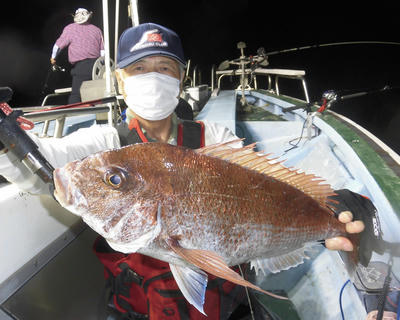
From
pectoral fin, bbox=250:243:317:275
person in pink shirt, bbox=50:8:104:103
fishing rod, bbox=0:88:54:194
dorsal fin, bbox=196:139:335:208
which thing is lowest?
pectoral fin, bbox=250:243:317:275

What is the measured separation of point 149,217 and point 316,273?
1.87 metres

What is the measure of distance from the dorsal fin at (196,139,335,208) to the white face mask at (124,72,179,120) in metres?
0.77

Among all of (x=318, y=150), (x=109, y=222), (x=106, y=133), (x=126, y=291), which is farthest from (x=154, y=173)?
(x=318, y=150)

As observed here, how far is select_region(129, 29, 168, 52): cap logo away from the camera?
1.66 m

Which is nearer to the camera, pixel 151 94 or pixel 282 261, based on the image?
pixel 282 261

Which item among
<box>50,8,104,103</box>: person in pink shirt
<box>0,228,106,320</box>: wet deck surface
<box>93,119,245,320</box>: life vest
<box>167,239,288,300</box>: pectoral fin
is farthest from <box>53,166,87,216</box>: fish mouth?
<box>50,8,104,103</box>: person in pink shirt

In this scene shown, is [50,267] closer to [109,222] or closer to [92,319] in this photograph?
[92,319]

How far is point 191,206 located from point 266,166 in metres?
0.42

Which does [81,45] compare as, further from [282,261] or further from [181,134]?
[282,261]

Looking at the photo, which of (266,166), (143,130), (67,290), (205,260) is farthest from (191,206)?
(67,290)

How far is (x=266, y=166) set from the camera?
1.12 metres

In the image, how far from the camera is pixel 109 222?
90cm

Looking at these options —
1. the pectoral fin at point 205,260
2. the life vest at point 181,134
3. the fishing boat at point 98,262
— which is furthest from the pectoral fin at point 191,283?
the life vest at point 181,134

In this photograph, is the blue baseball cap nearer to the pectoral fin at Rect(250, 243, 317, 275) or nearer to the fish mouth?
the fish mouth
